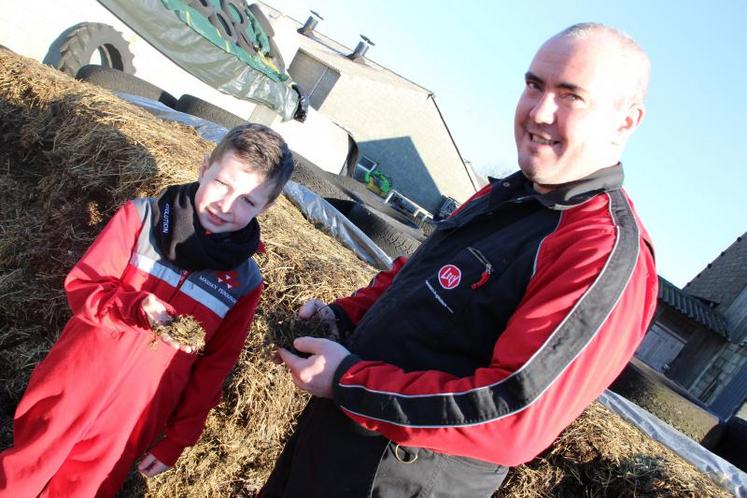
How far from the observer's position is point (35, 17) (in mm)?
7129

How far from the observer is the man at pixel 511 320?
139 cm

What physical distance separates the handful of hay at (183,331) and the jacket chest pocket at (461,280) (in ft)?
2.77

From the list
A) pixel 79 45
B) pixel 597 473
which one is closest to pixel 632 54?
pixel 597 473

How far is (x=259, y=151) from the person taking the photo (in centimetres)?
243

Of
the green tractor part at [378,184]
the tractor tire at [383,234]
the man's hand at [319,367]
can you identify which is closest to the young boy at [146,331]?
the man's hand at [319,367]

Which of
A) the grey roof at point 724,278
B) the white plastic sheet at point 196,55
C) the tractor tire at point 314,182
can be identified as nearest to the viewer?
the tractor tire at point 314,182

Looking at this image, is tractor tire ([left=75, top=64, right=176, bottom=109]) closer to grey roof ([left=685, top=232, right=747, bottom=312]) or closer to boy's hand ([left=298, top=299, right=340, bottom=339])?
boy's hand ([left=298, top=299, right=340, bottom=339])

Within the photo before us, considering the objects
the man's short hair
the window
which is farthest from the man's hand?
the window

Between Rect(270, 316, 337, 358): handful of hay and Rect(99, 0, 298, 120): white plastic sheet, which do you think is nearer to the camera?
Rect(270, 316, 337, 358): handful of hay

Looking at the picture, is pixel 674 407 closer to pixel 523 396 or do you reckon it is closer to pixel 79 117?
pixel 523 396

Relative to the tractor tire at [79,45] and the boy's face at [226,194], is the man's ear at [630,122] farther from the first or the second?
the tractor tire at [79,45]

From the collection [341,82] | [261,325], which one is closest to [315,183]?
[261,325]

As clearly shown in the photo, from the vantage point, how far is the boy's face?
2.38 metres

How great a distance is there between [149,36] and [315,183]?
378 cm
